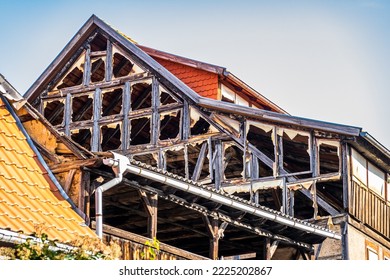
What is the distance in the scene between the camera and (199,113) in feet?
90.0

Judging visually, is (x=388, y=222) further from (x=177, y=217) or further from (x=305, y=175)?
(x=177, y=217)

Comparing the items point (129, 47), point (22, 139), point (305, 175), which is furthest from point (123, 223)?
point (129, 47)

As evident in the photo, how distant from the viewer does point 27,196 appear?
1586 centimetres

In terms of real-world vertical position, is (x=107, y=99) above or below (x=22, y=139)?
above

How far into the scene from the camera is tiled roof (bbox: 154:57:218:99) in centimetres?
2936

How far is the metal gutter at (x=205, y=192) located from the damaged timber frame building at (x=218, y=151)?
30 millimetres

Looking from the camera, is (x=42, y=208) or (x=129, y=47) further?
(x=129, y=47)

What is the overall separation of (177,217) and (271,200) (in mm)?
7699

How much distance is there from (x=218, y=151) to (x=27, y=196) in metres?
11.4

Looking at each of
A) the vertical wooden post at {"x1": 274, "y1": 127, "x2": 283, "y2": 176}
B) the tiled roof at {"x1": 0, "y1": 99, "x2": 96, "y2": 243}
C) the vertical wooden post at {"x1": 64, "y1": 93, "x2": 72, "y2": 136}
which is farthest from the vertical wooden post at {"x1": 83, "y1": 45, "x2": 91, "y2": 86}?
the tiled roof at {"x1": 0, "y1": 99, "x2": 96, "y2": 243}

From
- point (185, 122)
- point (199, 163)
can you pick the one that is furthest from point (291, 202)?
point (185, 122)

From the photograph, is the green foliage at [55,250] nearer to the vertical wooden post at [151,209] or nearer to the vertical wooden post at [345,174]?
the vertical wooden post at [151,209]

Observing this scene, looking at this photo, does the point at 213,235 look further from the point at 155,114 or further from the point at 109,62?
the point at 109,62
